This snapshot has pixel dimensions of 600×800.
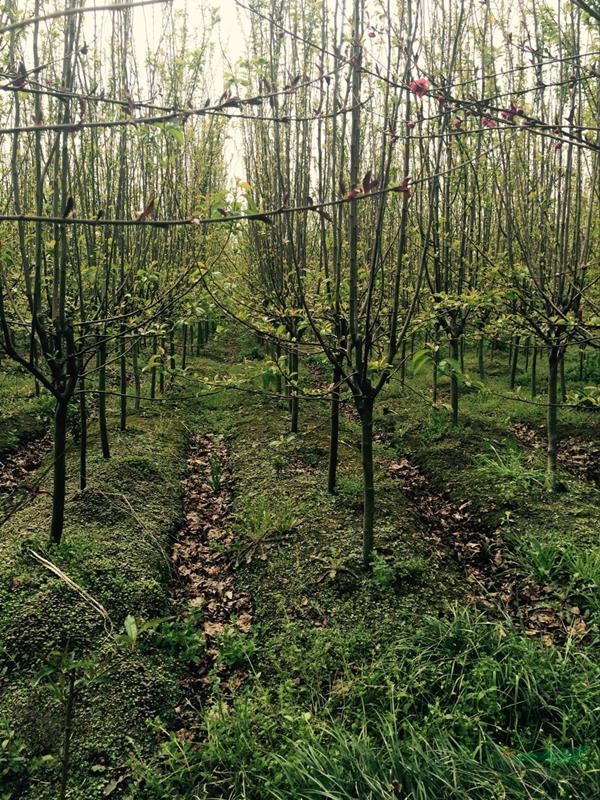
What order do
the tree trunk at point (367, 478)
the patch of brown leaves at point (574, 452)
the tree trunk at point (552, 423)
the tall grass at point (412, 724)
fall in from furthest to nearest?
1. the patch of brown leaves at point (574, 452)
2. the tree trunk at point (552, 423)
3. the tree trunk at point (367, 478)
4. the tall grass at point (412, 724)

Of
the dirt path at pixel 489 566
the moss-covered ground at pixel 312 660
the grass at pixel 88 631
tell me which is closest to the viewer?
the moss-covered ground at pixel 312 660

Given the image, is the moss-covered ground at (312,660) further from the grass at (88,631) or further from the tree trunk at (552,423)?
the tree trunk at (552,423)

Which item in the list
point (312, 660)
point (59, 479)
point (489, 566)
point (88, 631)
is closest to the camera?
point (312, 660)

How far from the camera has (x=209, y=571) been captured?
5090 mm

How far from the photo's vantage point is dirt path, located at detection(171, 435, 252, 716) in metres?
3.85

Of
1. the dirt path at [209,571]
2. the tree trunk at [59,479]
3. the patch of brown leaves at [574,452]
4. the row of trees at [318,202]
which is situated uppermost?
the row of trees at [318,202]

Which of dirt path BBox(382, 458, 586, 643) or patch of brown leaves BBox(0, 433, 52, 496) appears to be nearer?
dirt path BBox(382, 458, 586, 643)

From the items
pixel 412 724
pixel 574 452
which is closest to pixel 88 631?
pixel 412 724

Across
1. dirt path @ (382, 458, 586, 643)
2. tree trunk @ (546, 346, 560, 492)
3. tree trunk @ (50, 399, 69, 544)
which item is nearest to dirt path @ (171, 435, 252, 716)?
tree trunk @ (50, 399, 69, 544)

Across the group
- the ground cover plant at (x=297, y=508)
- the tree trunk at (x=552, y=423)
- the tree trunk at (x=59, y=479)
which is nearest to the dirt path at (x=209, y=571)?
the ground cover plant at (x=297, y=508)

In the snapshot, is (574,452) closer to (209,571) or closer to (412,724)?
(209,571)

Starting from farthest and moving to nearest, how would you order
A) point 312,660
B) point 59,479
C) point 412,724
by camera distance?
point 59,479 → point 312,660 → point 412,724

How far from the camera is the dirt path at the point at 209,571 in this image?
3.85 m

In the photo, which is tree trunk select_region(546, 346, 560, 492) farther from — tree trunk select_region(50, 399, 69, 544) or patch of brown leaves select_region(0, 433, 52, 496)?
patch of brown leaves select_region(0, 433, 52, 496)
